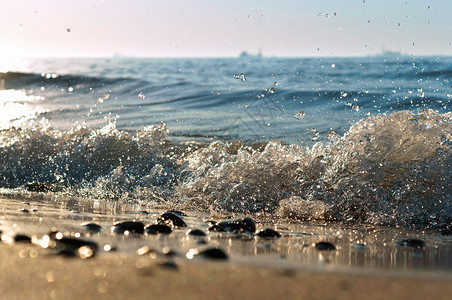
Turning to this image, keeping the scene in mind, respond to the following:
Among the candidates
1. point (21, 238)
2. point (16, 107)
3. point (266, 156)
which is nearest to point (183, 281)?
point (21, 238)

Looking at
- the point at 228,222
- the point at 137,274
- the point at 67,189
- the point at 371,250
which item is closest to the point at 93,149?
the point at 67,189

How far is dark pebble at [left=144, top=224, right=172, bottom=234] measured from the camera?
8.76 ft

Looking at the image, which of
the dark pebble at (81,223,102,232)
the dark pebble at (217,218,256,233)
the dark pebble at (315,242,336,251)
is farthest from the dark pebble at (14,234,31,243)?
the dark pebble at (315,242,336,251)

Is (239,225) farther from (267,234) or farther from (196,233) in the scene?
(196,233)

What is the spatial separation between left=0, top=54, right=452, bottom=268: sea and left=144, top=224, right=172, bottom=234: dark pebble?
1031mm

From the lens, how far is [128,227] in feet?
8.86

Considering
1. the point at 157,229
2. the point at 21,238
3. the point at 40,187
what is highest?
the point at 21,238

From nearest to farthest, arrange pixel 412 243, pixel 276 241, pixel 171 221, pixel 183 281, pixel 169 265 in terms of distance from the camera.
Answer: pixel 183 281
pixel 169 265
pixel 276 241
pixel 412 243
pixel 171 221

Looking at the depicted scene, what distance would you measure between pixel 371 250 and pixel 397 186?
158 cm

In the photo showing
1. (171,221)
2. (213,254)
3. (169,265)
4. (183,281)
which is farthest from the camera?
(171,221)

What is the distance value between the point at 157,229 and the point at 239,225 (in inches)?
17.7

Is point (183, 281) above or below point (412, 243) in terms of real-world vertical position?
Answer: above

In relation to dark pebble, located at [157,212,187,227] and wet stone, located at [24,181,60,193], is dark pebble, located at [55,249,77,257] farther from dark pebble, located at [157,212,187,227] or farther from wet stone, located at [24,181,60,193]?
wet stone, located at [24,181,60,193]

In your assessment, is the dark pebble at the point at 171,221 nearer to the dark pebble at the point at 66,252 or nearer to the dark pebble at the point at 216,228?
the dark pebble at the point at 216,228
